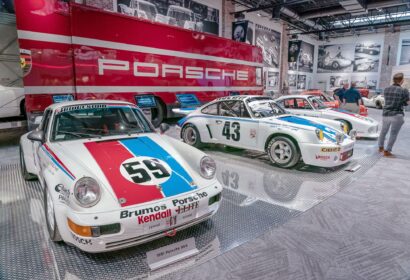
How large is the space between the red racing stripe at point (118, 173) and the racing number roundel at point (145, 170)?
1.7 inches

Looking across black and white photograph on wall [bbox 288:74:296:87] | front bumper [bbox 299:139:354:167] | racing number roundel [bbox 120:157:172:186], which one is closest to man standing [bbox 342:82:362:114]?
front bumper [bbox 299:139:354:167]

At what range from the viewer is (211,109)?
17.9 ft

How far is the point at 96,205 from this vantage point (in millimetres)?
1949

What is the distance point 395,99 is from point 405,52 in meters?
20.4

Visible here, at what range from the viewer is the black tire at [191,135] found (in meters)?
5.64

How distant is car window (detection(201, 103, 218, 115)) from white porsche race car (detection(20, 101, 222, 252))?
240cm

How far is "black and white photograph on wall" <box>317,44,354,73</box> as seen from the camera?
22.9 metres

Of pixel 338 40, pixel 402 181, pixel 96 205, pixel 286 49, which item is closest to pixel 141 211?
pixel 96 205

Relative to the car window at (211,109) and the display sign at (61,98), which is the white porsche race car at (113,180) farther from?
the car window at (211,109)

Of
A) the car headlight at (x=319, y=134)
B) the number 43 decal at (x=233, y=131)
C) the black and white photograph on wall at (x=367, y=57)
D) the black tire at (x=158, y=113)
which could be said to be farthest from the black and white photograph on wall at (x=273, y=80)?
the car headlight at (x=319, y=134)

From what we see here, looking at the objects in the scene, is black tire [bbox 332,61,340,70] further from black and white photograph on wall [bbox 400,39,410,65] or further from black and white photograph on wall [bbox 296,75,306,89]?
black and white photograph on wall [bbox 400,39,410,65]

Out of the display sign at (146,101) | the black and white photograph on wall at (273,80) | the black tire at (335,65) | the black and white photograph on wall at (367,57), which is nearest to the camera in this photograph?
the display sign at (146,101)

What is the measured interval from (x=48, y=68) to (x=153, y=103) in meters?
2.59

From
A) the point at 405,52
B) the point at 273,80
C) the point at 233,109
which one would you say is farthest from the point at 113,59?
the point at 405,52
